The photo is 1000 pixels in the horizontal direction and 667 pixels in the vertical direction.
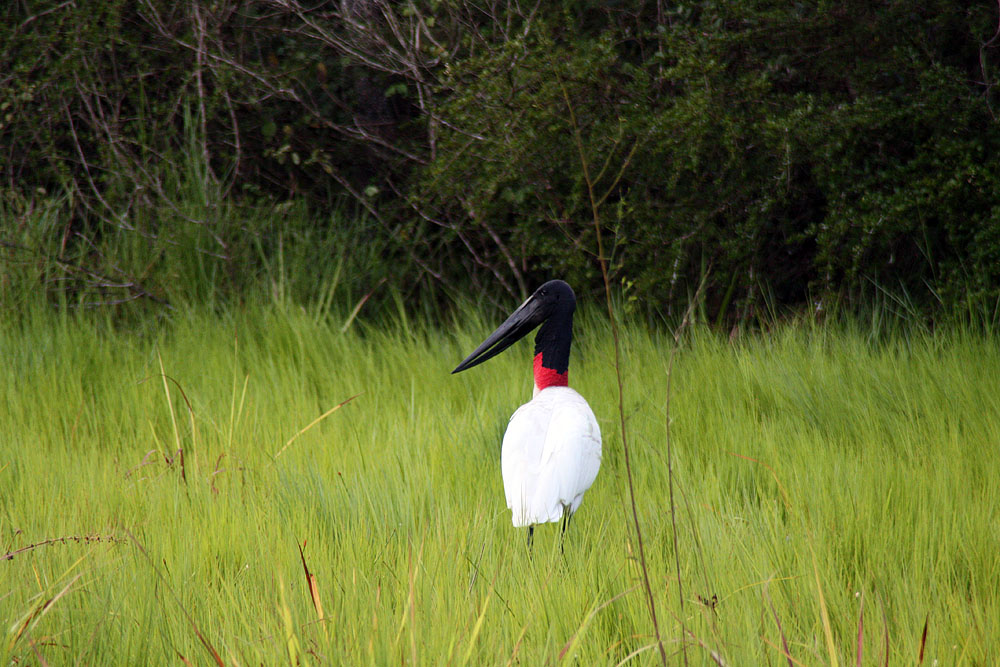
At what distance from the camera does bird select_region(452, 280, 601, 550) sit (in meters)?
2.76

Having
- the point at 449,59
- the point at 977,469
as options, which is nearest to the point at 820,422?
the point at 977,469

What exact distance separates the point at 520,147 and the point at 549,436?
2666mm

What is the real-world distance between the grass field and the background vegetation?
78cm

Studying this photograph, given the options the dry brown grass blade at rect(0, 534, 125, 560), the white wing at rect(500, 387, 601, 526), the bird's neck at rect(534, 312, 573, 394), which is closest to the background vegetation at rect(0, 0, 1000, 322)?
the bird's neck at rect(534, 312, 573, 394)

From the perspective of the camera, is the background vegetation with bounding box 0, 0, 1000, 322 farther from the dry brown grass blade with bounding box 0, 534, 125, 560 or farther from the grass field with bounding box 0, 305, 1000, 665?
the dry brown grass blade with bounding box 0, 534, 125, 560

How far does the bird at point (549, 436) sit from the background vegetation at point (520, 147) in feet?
Result: 2.96

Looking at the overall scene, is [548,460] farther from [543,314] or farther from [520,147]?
[520,147]

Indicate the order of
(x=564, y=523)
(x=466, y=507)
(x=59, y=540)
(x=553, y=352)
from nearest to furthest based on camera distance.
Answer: (x=59, y=540) < (x=564, y=523) < (x=466, y=507) < (x=553, y=352)

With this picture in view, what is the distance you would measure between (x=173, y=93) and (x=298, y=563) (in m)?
4.87

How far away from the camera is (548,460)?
9.44ft

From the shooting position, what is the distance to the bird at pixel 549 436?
2764 millimetres

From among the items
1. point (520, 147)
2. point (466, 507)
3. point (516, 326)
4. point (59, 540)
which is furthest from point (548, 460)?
point (520, 147)

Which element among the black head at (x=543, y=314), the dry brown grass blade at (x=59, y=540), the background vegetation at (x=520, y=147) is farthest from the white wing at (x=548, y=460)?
the background vegetation at (x=520, y=147)

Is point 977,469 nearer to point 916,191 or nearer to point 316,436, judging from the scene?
point 916,191
